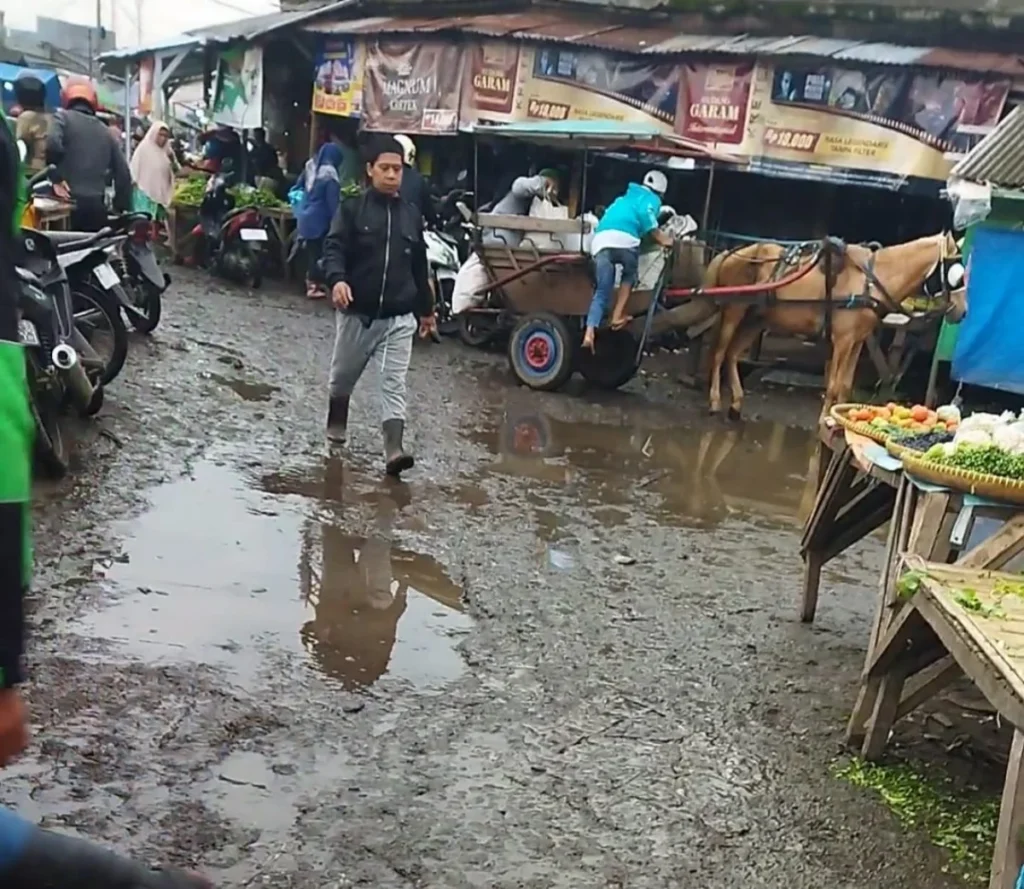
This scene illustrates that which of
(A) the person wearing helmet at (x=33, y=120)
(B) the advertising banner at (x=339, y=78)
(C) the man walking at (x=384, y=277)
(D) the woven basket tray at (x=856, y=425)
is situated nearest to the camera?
(D) the woven basket tray at (x=856, y=425)

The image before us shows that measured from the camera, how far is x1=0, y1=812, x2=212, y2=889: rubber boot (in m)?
1.94

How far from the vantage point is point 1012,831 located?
2.93m

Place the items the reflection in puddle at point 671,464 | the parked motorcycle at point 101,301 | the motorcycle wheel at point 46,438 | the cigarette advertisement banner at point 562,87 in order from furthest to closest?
the cigarette advertisement banner at point 562,87, the parked motorcycle at point 101,301, the reflection in puddle at point 671,464, the motorcycle wheel at point 46,438

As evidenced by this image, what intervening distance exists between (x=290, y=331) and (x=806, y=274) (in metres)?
5.39

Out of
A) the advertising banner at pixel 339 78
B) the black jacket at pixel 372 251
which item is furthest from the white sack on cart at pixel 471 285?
the advertising banner at pixel 339 78

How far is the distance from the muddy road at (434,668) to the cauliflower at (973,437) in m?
1.18

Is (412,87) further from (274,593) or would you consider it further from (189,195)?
(274,593)

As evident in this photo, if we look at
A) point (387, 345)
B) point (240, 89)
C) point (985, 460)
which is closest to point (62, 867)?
point (985, 460)

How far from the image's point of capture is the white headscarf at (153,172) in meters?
17.3

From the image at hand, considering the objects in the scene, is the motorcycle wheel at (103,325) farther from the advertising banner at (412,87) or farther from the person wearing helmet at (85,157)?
the advertising banner at (412,87)

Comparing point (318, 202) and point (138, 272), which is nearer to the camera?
point (138, 272)

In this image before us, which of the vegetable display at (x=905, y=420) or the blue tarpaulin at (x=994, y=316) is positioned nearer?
the vegetable display at (x=905, y=420)

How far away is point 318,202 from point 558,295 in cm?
477

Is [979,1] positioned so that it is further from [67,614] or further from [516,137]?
[67,614]
